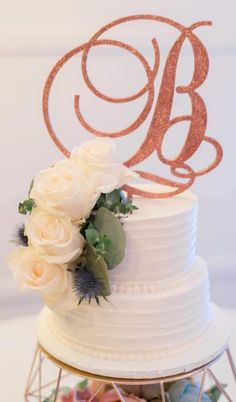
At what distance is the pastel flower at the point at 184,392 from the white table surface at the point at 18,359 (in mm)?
407

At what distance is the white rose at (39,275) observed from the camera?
1.17 meters

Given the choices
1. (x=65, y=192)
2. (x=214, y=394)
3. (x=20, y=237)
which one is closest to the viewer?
(x=65, y=192)

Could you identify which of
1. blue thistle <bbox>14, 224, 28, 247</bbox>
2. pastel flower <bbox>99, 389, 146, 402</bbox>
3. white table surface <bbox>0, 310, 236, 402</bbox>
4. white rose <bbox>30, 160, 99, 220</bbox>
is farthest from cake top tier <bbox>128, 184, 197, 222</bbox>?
white table surface <bbox>0, 310, 236, 402</bbox>

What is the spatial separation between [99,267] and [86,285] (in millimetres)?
47

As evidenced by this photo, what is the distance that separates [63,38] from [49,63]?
137mm

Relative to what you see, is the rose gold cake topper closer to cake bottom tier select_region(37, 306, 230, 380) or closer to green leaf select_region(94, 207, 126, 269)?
green leaf select_region(94, 207, 126, 269)

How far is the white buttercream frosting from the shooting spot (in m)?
1.21

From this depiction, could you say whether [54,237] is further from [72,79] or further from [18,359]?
[72,79]

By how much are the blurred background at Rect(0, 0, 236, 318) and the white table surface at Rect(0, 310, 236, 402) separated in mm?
896

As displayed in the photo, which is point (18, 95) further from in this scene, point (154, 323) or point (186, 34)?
point (154, 323)

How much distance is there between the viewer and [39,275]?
3.86ft

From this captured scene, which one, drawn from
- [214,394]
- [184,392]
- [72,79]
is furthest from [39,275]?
[72,79]

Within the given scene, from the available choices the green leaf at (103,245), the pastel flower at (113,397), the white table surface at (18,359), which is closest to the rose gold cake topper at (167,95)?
the green leaf at (103,245)

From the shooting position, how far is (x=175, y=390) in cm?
132
